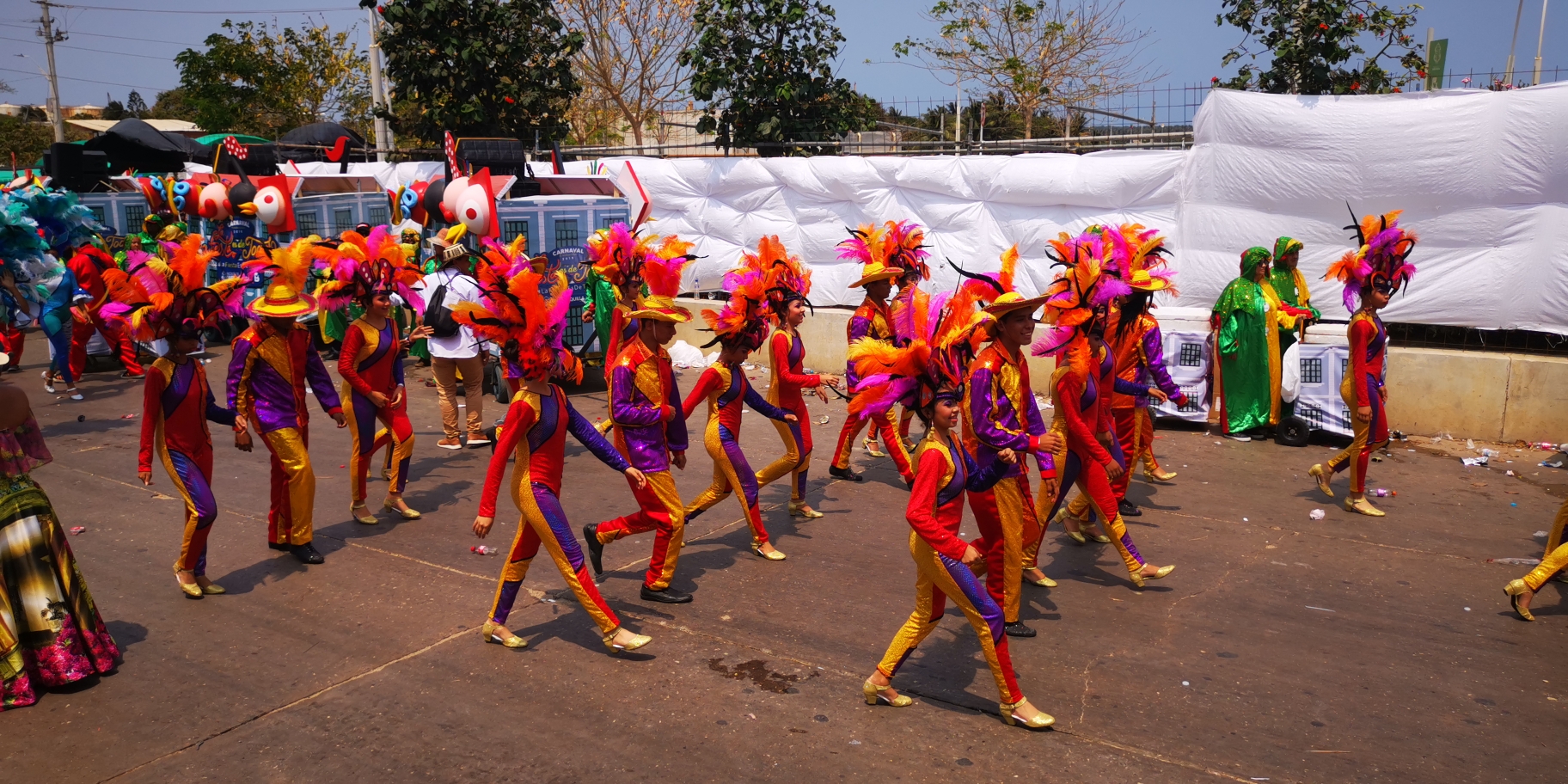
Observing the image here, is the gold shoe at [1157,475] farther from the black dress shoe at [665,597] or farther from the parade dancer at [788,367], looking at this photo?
the black dress shoe at [665,597]

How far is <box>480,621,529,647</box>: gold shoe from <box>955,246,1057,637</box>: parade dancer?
99.3 inches

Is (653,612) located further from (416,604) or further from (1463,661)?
(1463,661)

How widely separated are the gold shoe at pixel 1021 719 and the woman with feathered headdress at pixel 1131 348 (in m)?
2.02

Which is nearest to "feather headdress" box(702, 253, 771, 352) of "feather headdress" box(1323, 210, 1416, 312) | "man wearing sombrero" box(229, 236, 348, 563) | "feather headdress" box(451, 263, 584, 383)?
"feather headdress" box(451, 263, 584, 383)

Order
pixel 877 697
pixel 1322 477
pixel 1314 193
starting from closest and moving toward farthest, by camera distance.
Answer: pixel 877 697, pixel 1322 477, pixel 1314 193

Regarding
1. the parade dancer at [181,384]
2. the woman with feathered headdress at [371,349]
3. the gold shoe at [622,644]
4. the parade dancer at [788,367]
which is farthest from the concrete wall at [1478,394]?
the parade dancer at [181,384]

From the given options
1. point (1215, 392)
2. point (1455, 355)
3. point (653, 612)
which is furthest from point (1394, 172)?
point (653, 612)

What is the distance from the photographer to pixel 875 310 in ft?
28.9

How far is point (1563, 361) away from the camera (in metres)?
9.97

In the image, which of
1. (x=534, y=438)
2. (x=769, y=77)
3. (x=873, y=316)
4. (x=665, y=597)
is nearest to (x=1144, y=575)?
(x=665, y=597)

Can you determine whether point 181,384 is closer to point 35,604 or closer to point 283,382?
point 283,382

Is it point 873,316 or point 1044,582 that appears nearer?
point 1044,582

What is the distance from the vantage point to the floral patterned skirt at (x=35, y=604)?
502cm

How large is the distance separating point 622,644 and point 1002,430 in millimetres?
2294
